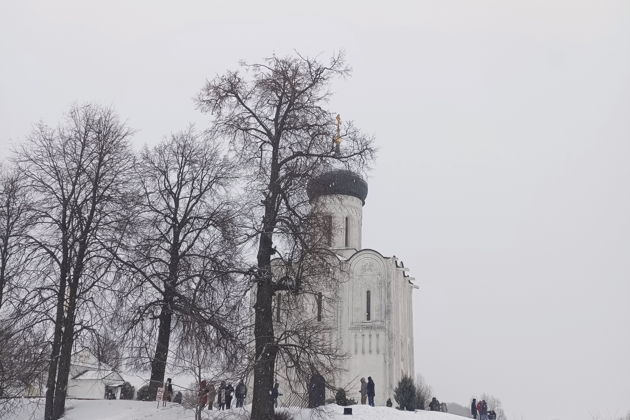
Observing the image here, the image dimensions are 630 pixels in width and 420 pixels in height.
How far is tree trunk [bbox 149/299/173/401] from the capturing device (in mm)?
21344

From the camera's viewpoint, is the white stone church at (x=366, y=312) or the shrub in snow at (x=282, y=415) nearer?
the shrub in snow at (x=282, y=415)

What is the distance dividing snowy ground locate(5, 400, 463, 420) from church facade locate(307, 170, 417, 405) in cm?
1084

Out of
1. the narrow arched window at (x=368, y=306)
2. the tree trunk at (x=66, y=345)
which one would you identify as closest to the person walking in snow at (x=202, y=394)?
the tree trunk at (x=66, y=345)

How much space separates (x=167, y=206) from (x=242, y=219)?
4886 millimetres

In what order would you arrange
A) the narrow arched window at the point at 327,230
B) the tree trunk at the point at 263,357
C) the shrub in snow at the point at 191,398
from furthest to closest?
the shrub in snow at the point at 191,398 → the narrow arched window at the point at 327,230 → the tree trunk at the point at 263,357

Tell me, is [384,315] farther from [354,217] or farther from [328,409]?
[328,409]

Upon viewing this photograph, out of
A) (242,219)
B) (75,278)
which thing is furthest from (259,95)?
(75,278)

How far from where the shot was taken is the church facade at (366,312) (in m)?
33.1

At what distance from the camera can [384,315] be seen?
33.9 m

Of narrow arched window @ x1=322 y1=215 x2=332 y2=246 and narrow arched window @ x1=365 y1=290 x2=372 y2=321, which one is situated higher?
narrow arched window @ x1=365 y1=290 x2=372 y2=321

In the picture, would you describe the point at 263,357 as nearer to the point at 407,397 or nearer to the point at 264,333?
the point at 264,333

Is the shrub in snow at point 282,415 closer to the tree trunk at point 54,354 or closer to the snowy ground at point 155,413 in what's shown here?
the snowy ground at point 155,413

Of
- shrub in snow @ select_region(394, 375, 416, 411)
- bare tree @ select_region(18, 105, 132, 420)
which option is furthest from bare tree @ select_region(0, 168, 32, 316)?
shrub in snow @ select_region(394, 375, 416, 411)

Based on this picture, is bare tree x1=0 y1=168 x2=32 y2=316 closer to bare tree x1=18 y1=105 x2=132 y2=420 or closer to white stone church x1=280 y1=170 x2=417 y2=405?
bare tree x1=18 y1=105 x2=132 y2=420
